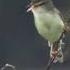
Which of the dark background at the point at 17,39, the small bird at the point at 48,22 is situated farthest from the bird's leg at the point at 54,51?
the dark background at the point at 17,39

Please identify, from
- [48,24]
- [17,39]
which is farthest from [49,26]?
[17,39]

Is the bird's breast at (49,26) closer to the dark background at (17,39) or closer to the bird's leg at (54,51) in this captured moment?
the bird's leg at (54,51)

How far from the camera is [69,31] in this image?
41 centimetres

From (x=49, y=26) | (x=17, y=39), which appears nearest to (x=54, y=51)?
(x=49, y=26)

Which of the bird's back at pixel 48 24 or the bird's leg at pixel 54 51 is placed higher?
the bird's back at pixel 48 24

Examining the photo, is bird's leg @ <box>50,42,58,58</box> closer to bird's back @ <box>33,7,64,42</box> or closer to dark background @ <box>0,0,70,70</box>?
bird's back @ <box>33,7,64,42</box>

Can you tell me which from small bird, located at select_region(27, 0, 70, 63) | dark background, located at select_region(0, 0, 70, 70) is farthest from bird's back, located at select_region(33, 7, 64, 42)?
dark background, located at select_region(0, 0, 70, 70)

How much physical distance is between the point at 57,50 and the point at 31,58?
0.75 metres

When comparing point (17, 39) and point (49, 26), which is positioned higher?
point (49, 26)

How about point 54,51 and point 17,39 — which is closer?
point 54,51

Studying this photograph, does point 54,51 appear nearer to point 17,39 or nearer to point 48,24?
point 48,24

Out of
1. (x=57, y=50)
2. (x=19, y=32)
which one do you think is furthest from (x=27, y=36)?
(x=57, y=50)

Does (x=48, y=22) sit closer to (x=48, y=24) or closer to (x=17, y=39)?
(x=48, y=24)

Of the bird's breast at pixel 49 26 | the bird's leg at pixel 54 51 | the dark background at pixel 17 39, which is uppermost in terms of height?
the bird's breast at pixel 49 26
